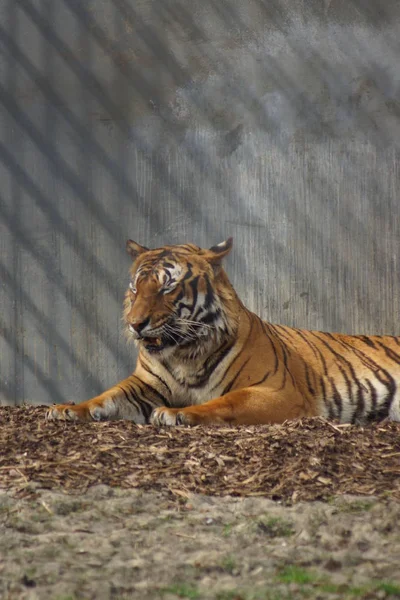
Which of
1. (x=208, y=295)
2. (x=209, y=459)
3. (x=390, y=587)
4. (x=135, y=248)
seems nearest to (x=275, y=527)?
(x=390, y=587)

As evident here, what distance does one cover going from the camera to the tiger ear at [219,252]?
514 centimetres

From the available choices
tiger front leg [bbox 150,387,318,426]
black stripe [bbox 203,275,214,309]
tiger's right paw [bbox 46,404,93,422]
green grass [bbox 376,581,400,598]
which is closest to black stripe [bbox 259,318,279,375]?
tiger front leg [bbox 150,387,318,426]

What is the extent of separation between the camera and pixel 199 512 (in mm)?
3277

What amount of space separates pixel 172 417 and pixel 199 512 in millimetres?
1238

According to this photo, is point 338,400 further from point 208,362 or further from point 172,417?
point 172,417

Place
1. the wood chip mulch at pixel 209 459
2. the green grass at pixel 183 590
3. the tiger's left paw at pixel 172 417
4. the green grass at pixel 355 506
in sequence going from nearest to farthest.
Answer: the green grass at pixel 183 590
the green grass at pixel 355 506
the wood chip mulch at pixel 209 459
the tiger's left paw at pixel 172 417

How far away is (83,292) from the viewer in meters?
5.91

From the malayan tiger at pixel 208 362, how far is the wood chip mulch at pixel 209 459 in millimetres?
280

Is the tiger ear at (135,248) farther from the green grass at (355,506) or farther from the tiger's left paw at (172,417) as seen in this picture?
the green grass at (355,506)

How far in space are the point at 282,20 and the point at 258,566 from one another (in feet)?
13.1

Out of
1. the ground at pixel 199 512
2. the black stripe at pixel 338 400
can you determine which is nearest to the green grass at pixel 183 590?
the ground at pixel 199 512

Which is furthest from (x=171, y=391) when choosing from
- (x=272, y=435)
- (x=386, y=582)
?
(x=386, y=582)

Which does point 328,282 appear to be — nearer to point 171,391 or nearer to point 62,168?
point 171,391

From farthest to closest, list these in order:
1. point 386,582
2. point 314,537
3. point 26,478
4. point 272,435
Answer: point 272,435, point 26,478, point 314,537, point 386,582
